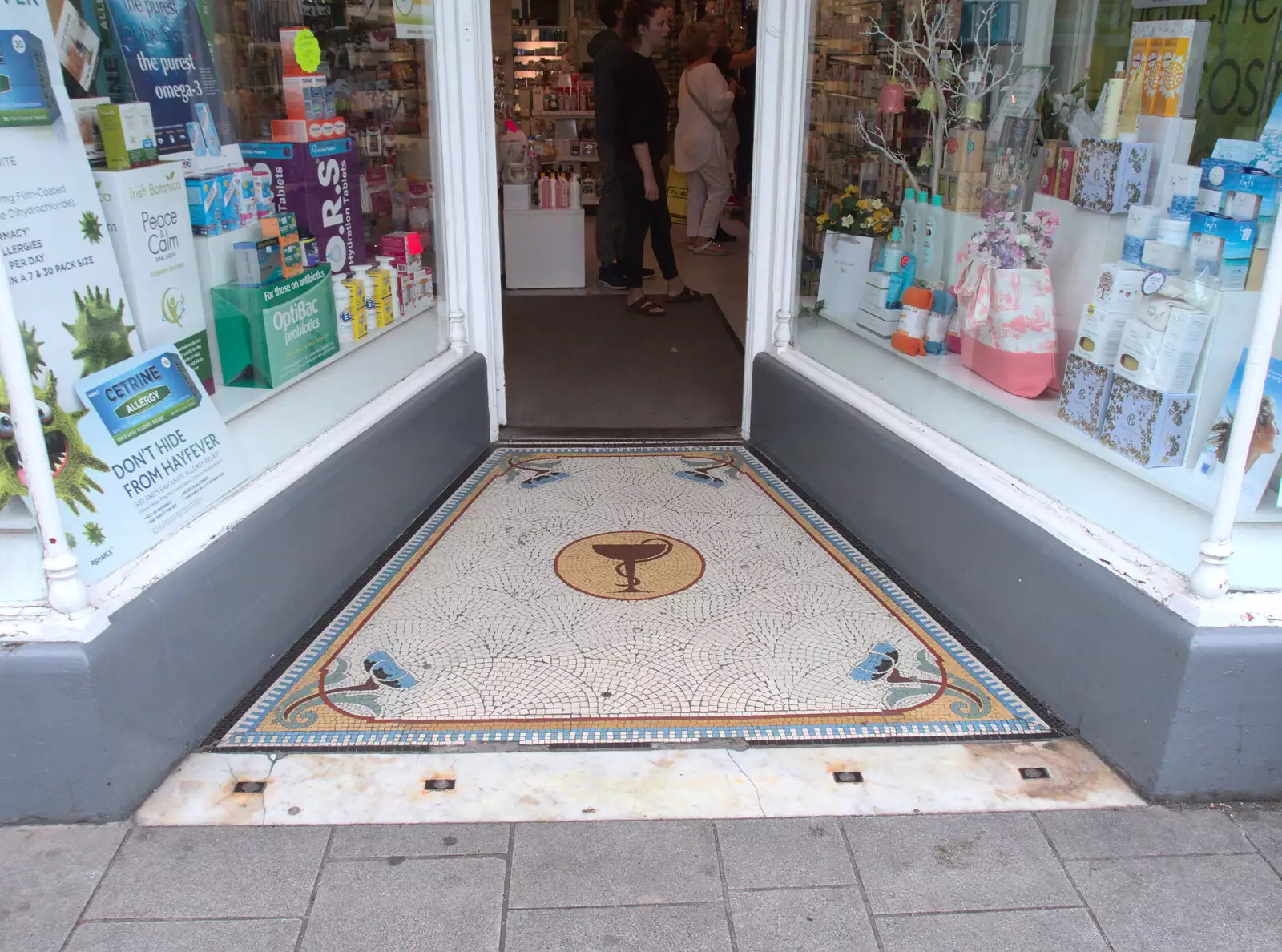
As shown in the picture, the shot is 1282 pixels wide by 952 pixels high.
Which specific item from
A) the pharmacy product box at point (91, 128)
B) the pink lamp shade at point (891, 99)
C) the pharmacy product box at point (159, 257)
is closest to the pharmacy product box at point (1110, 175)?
the pink lamp shade at point (891, 99)

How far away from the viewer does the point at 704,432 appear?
175 inches

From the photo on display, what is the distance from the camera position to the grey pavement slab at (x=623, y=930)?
1.88m

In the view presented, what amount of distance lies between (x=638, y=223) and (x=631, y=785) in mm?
4773

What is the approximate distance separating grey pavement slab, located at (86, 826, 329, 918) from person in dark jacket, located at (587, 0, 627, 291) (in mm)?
5021

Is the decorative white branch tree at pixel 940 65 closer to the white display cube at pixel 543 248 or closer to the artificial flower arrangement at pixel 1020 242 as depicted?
the artificial flower arrangement at pixel 1020 242

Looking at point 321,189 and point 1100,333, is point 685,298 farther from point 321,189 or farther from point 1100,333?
point 1100,333

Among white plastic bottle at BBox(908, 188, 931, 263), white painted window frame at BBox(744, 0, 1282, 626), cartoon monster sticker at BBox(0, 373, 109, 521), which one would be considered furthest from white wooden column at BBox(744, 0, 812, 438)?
cartoon monster sticker at BBox(0, 373, 109, 521)

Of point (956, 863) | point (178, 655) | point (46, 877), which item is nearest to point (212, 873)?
point (46, 877)

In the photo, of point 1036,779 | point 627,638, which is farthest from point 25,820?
point 1036,779

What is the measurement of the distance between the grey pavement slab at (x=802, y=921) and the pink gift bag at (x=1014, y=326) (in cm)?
174

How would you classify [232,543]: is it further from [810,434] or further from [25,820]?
[810,434]

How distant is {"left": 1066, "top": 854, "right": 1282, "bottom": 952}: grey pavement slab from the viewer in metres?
1.90

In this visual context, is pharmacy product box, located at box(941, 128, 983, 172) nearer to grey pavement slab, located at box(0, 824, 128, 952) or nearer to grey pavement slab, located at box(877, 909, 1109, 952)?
grey pavement slab, located at box(877, 909, 1109, 952)

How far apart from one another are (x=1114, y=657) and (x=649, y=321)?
4.27 metres
